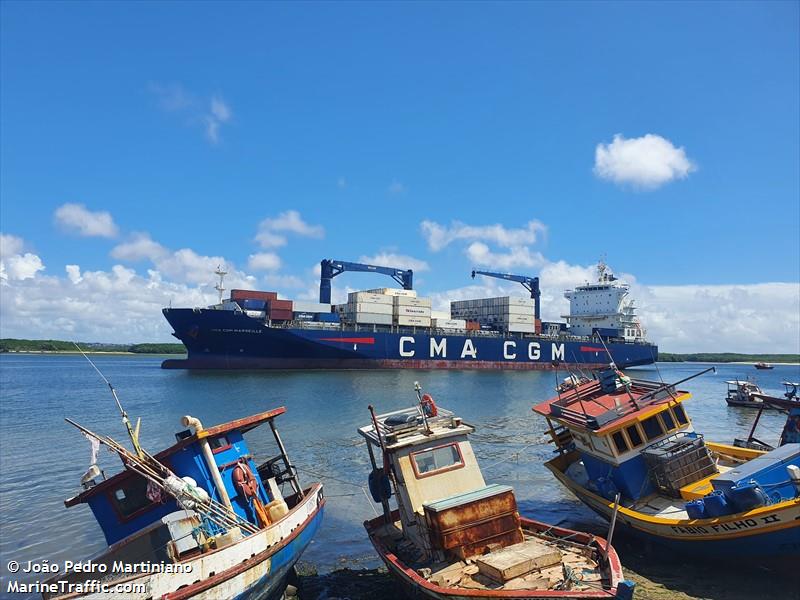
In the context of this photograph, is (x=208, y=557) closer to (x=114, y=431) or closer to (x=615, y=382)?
(x=615, y=382)

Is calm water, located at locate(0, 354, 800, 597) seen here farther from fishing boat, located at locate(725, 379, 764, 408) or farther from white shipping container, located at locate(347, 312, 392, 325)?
white shipping container, located at locate(347, 312, 392, 325)

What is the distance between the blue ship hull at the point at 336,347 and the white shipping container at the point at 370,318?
1.24 m

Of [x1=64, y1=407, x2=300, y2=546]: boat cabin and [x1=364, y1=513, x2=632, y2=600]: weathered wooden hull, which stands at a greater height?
[x1=64, y1=407, x2=300, y2=546]: boat cabin

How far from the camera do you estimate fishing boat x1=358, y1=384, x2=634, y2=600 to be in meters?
8.34

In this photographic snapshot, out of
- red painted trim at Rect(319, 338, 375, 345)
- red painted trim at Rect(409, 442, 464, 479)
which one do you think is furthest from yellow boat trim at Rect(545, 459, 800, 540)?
red painted trim at Rect(319, 338, 375, 345)

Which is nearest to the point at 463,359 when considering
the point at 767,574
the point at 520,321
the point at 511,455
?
the point at 520,321

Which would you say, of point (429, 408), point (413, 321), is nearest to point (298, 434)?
point (429, 408)

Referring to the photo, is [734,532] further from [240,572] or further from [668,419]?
[240,572]

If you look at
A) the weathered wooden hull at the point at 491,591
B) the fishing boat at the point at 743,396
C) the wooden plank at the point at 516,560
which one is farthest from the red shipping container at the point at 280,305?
the wooden plank at the point at 516,560

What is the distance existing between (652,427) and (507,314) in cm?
7614

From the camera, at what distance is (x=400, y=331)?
7656cm

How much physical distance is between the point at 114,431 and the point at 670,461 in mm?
30364

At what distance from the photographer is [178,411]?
36406 mm

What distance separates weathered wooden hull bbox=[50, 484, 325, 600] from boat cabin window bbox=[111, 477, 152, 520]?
2.60 meters
